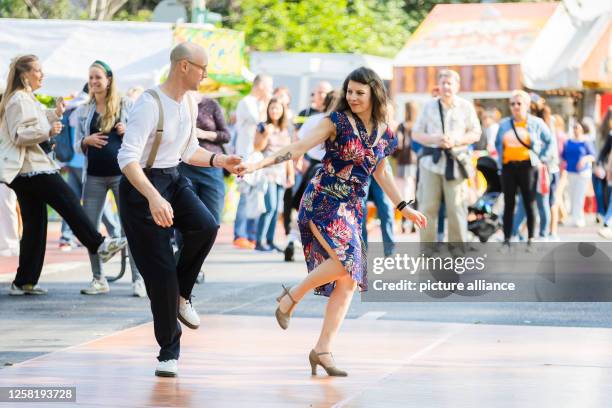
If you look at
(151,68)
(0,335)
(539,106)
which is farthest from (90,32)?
(0,335)

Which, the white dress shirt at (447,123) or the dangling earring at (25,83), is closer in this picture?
the dangling earring at (25,83)

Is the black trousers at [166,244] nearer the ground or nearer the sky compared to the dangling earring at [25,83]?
nearer the ground

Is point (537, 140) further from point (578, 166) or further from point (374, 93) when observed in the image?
point (578, 166)

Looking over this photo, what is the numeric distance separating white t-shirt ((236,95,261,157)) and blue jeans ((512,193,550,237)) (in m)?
→ 3.15

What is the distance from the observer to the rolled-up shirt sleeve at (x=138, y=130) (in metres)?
7.44

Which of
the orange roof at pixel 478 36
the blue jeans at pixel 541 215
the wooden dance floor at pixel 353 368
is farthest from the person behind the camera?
the orange roof at pixel 478 36

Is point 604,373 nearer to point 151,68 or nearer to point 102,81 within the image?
point 102,81

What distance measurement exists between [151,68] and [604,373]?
1067 centimetres

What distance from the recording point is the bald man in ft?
24.6

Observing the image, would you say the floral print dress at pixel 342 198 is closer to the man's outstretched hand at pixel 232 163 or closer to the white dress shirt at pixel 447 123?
the man's outstretched hand at pixel 232 163

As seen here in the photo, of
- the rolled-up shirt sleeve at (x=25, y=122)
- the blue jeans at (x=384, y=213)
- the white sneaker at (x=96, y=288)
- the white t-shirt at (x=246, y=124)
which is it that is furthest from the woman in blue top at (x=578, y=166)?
the rolled-up shirt sleeve at (x=25, y=122)

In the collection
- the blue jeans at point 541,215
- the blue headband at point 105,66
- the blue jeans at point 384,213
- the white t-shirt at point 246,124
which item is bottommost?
the blue jeans at point 541,215

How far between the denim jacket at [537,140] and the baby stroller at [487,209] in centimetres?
159

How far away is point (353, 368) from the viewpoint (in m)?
8.09
